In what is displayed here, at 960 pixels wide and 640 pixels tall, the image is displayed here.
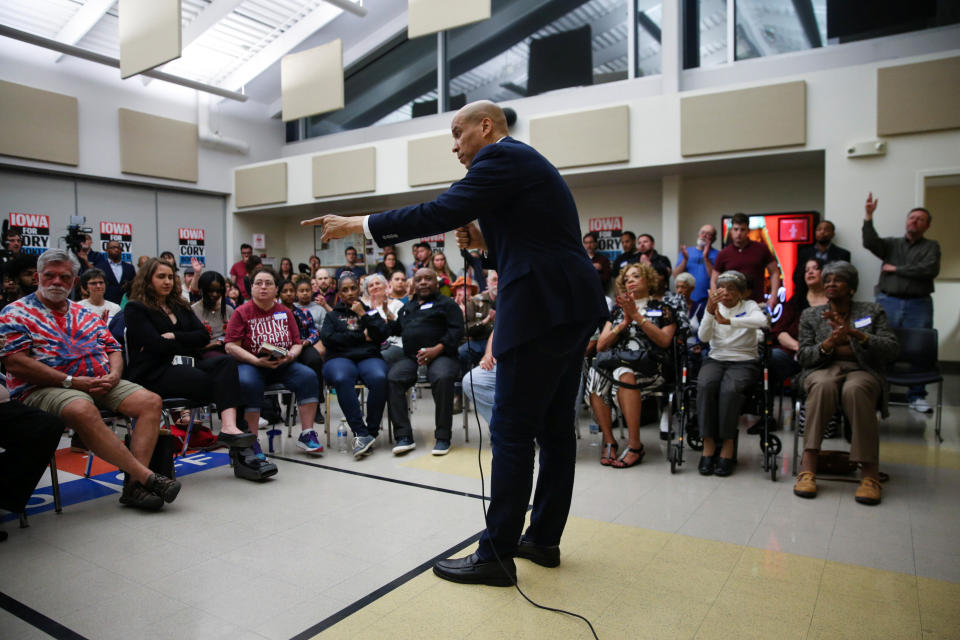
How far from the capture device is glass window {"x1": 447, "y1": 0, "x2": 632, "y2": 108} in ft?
25.3

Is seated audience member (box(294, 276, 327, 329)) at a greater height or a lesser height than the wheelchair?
greater

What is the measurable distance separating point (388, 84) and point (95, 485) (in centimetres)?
807

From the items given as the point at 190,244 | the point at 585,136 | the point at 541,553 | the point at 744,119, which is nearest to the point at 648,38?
the point at 585,136

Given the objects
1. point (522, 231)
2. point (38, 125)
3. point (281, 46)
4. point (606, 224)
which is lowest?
point (522, 231)

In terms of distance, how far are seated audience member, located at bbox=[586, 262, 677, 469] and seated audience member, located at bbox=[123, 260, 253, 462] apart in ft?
6.77

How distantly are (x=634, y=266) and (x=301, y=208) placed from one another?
782cm

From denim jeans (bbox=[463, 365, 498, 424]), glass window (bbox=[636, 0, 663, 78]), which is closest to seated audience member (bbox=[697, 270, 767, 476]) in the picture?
denim jeans (bbox=[463, 365, 498, 424])

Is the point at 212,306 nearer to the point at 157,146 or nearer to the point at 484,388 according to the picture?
the point at 484,388

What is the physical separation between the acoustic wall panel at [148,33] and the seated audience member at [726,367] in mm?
5982

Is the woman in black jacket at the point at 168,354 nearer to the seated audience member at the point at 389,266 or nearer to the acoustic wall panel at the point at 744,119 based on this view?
the seated audience member at the point at 389,266

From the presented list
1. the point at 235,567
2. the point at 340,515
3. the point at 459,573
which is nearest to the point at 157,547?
the point at 235,567

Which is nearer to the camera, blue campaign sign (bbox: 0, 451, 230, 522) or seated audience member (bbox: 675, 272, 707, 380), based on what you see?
blue campaign sign (bbox: 0, 451, 230, 522)

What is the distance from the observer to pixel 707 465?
338 cm

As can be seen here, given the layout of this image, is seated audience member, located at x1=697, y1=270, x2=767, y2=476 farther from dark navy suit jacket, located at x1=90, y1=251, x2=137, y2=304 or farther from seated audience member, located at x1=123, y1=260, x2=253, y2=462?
dark navy suit jacket, located at x1=90, y1=251, x2=137, y2=304
